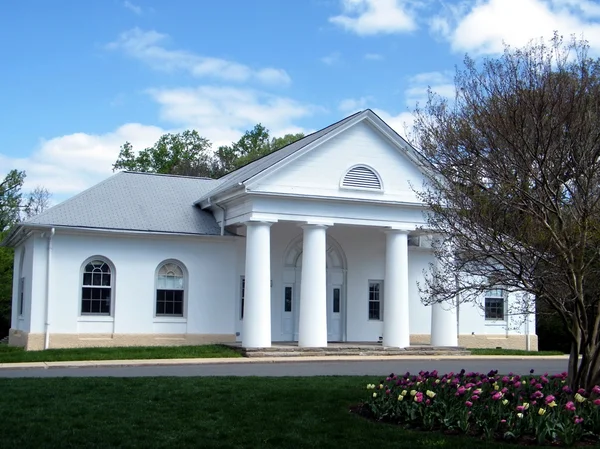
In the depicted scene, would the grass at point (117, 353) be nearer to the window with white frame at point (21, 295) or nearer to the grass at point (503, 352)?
the window with white frame at point (21, 295)

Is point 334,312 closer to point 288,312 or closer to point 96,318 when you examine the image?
point 288,312

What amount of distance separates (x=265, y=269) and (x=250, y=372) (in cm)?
660

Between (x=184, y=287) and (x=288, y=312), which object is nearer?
(x=184, y=287)

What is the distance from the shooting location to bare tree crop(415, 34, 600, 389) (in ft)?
37.6

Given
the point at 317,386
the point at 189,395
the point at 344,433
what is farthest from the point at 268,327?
the point at 344,433

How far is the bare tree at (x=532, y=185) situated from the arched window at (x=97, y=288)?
17.9m

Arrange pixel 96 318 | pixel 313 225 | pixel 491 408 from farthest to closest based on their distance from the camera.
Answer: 1. pixel 96 318
2. pixel 313 225
3. pixel 491 408

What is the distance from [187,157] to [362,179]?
37649mm

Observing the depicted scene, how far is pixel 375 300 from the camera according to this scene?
33.2m

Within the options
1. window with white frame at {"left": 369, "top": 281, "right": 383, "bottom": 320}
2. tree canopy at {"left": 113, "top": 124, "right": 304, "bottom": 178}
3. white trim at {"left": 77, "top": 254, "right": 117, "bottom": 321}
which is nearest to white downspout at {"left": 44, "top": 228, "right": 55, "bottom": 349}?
white trim at {"left": 77, "top": 254, "right": 117, "bottom": 321}

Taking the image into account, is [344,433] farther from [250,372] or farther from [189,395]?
[250,372]

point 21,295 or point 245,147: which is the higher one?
point 245,147

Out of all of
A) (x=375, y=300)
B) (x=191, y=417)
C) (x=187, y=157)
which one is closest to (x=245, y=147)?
(x=187, y=157)

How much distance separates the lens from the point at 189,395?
14414 mm
